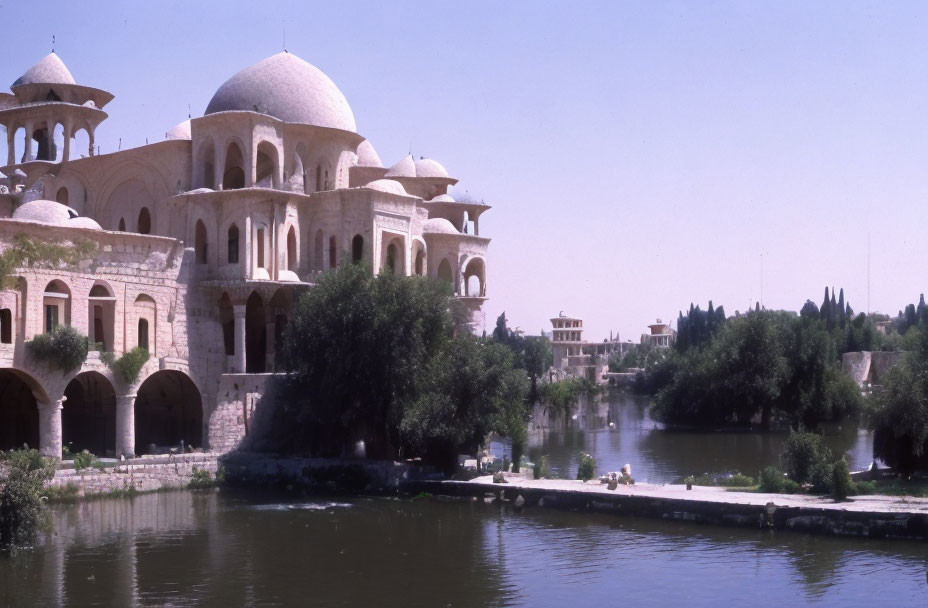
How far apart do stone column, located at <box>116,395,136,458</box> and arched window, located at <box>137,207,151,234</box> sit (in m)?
7.59

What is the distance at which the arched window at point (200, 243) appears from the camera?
3058 cm

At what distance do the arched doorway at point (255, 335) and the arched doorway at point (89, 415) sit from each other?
4178mm

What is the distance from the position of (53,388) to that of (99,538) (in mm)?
6502

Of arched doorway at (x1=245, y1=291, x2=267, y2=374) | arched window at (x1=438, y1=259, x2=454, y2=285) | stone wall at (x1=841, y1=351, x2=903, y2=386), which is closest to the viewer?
arched doorway at (x1=245, y1=291, x2=267, y2=374)

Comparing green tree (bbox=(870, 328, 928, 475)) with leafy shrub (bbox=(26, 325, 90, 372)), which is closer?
green tree (bbox=(870, 328, 928, 475))

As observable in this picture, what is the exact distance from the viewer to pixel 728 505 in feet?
66.3

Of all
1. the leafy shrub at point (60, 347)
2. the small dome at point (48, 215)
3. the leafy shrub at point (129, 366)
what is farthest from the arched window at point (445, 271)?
the leafy shrub at point (60, 347)

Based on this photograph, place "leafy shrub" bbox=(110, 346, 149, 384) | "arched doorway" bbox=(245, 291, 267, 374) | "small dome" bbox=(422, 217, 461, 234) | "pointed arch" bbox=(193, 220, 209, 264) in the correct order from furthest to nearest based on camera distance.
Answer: "small dome" bbox=(422, 217, 461, 234)
"arched doorway" bbox=(245, 291, 267, 374)
"pointed arch" bbox=(193, 220, 209, 264)
"leafy shrub" bbox=(110, 346, 149, 384)

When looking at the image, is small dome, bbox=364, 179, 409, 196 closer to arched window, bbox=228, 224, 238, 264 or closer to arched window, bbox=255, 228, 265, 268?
arched window, bbox=255, 228, 265, 268

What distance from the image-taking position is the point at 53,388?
25688 mm

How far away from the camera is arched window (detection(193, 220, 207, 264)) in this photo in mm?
30578

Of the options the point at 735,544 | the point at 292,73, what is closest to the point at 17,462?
the point at 735,544

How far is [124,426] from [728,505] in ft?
48.4

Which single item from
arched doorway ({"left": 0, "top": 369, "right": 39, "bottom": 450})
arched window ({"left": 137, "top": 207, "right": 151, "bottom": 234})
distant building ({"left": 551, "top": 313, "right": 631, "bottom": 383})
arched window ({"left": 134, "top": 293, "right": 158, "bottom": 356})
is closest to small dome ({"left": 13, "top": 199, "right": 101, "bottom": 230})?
arched window ({"left": 134, "top": 293, "right": 158, "bottom": 356})
